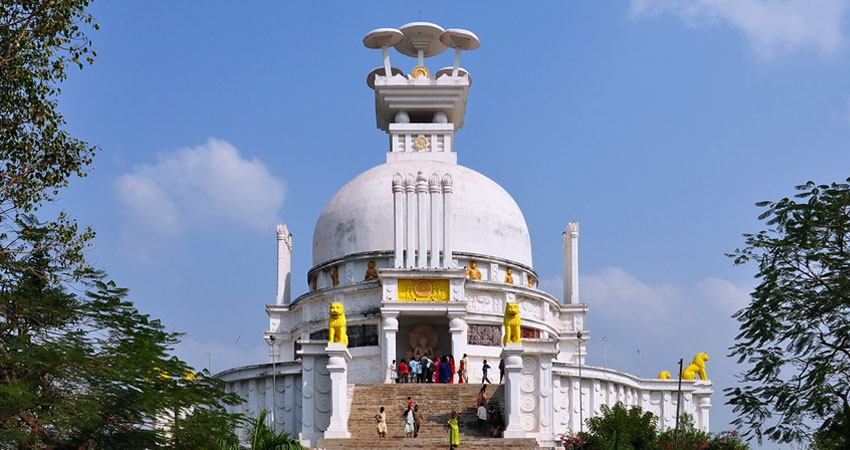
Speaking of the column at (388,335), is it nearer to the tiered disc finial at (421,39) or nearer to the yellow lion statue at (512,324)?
the yellow lion statue at (512,324)

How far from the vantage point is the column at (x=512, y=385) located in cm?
3738

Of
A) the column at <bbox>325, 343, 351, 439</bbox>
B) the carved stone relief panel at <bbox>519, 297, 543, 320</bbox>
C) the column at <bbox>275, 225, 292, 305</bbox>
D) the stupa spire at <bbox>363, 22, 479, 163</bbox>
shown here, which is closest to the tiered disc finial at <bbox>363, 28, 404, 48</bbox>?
the stupa spire at <bbox>363, 22, 479, 163</bbox>

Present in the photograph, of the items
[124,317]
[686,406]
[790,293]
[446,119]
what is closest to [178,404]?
[124,317]

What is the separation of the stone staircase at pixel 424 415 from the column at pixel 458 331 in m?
6.31

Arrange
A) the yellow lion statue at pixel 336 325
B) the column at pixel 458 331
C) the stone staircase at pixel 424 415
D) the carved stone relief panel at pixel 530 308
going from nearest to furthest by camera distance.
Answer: the stone staircase at pixel 424 415 → the yellow lion statue at pixel 336 325 → the column at pixel 458 331 → the carved stone relief panel at pixel 530 308

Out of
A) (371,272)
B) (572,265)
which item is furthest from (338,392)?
(572,265)

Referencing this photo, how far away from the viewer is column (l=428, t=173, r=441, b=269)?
162ft

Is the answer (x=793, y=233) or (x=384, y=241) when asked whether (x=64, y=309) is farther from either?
(x=384, y=241)

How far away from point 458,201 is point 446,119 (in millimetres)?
7401

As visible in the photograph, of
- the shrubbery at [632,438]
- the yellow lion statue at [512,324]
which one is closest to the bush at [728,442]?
the shrubbery at [632,438]

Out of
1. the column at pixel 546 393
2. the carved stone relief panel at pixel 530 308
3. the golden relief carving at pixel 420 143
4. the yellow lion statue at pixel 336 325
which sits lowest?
the column at pixel 546 393

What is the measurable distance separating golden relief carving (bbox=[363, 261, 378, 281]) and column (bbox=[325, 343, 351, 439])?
40.6ft

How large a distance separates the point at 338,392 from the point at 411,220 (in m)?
12.9

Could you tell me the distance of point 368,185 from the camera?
54969 mm
